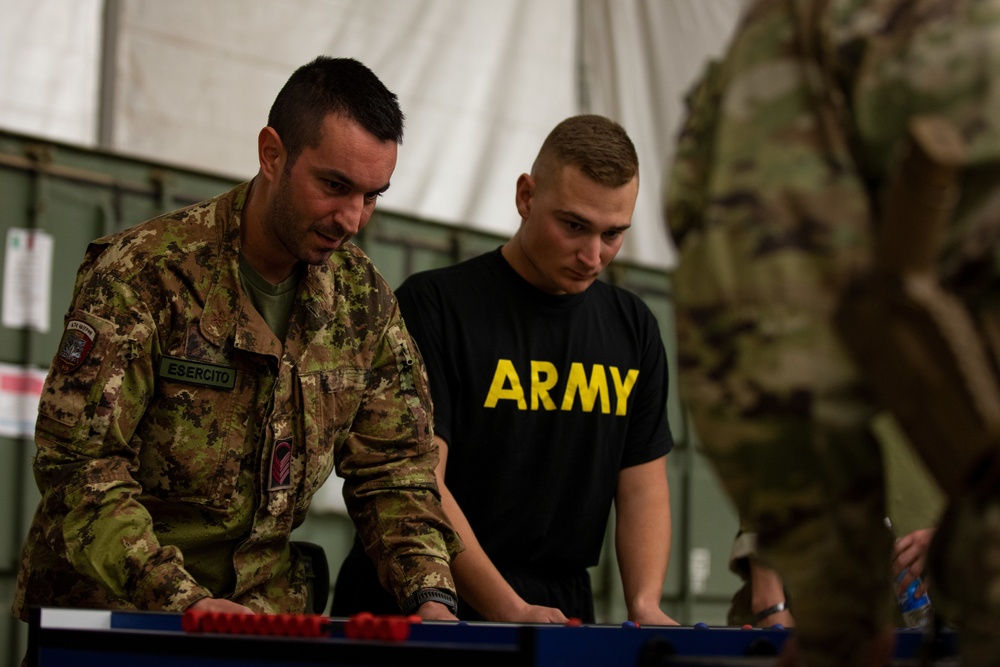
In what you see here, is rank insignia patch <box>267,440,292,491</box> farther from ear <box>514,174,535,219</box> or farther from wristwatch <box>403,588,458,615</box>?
ear <box>514,174,535,219</box>

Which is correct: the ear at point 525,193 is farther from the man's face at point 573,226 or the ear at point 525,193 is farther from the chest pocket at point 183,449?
the chest pocket at point 183,449

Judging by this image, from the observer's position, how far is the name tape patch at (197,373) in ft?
7.38

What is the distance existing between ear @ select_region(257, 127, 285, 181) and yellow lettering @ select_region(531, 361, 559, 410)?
733mm

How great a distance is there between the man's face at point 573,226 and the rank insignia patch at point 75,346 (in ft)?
3.37

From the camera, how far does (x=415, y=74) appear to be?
241 inches

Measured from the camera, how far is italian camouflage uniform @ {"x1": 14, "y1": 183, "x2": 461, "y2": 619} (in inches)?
83.7

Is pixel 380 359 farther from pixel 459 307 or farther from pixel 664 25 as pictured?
pixel 664 25

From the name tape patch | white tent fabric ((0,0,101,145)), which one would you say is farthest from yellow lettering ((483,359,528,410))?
white tent fabric ((0,0,101,145))

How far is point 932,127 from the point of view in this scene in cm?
111

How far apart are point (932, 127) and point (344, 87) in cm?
151

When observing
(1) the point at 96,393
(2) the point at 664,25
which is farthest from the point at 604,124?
(2) the point at 664,25

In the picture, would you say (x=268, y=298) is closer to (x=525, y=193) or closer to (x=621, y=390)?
(x=525, y=193)

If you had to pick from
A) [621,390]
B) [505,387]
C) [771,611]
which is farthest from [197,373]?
[771,611]

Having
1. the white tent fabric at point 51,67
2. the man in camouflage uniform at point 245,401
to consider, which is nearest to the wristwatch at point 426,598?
the man in camouflage uniform at point 245,401
